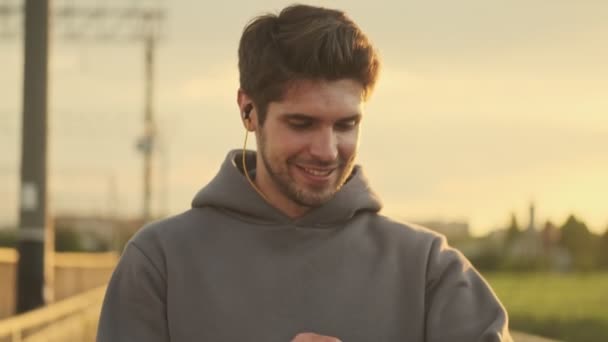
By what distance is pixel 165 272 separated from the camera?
3.80m

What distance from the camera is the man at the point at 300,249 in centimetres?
360

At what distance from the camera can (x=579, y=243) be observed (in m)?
74.3

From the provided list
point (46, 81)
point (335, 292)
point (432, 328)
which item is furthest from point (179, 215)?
point (46, 81)

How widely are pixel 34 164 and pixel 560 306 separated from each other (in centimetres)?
2233

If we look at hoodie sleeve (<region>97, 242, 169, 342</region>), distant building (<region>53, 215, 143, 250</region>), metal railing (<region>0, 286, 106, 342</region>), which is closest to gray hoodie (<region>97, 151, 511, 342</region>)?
hoodie sleeve (<region>97, 242, 169, 342</region>)

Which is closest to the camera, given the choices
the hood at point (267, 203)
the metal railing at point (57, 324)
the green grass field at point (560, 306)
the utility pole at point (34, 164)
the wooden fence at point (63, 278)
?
the hood at point (267, 203)

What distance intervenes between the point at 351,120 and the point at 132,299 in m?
0.71

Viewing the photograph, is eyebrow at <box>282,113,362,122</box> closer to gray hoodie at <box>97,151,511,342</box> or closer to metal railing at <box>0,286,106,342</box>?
gray hoodie at <box>97,151,511,342</box>

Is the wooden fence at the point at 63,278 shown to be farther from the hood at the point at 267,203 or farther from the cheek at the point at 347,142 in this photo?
the cheek at the point at 347,142

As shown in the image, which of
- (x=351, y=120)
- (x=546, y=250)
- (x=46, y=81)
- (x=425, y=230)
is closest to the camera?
(x=351, y=120)

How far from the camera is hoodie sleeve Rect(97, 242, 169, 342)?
12.3 feet

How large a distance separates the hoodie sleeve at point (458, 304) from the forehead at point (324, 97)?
46 cm

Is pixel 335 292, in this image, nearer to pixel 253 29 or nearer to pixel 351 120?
pixel 351 120

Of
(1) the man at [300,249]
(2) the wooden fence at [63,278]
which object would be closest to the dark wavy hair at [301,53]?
(1) the man at [300,249]
